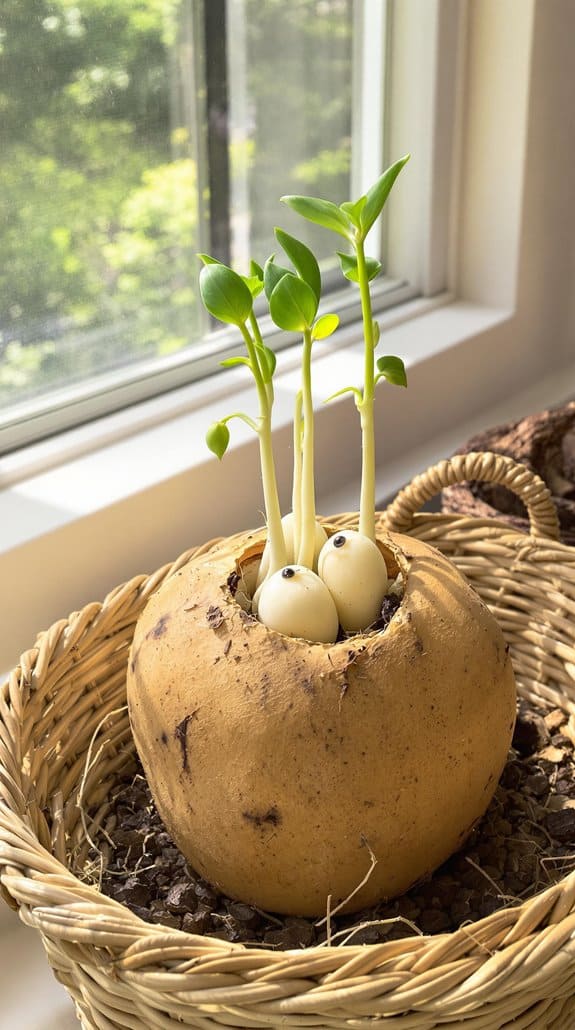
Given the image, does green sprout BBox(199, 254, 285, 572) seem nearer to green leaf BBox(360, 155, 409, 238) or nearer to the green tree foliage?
green leaf BBox(360, 155, 409, 238)

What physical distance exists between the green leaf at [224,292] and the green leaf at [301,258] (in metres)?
0.03

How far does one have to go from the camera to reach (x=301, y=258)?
0.60m

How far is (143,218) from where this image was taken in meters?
1.02

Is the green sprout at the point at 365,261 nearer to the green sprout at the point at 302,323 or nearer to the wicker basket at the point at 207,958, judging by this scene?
the green sprout at the point at 302,323

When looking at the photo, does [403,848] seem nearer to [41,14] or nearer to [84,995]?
[84,995]

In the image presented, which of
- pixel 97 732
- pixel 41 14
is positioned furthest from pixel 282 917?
pixel 41 14

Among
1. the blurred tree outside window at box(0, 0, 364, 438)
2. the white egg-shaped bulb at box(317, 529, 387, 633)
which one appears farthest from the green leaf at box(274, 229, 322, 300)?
the blurred tree outside window at box(0, 0, 364, 438)

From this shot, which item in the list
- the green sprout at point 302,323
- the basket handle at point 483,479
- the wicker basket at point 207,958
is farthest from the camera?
the basket handle at point 483,479

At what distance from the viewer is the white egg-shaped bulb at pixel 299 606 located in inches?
23.7

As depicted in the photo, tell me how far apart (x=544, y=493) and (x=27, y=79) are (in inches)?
20.5

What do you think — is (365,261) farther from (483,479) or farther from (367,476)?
(483,479)

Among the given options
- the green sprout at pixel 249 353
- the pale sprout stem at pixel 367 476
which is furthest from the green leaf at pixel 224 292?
the pale sprout stem at pixel 367 476

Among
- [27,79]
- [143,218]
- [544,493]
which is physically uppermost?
[27,79]

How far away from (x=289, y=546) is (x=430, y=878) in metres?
0.22
